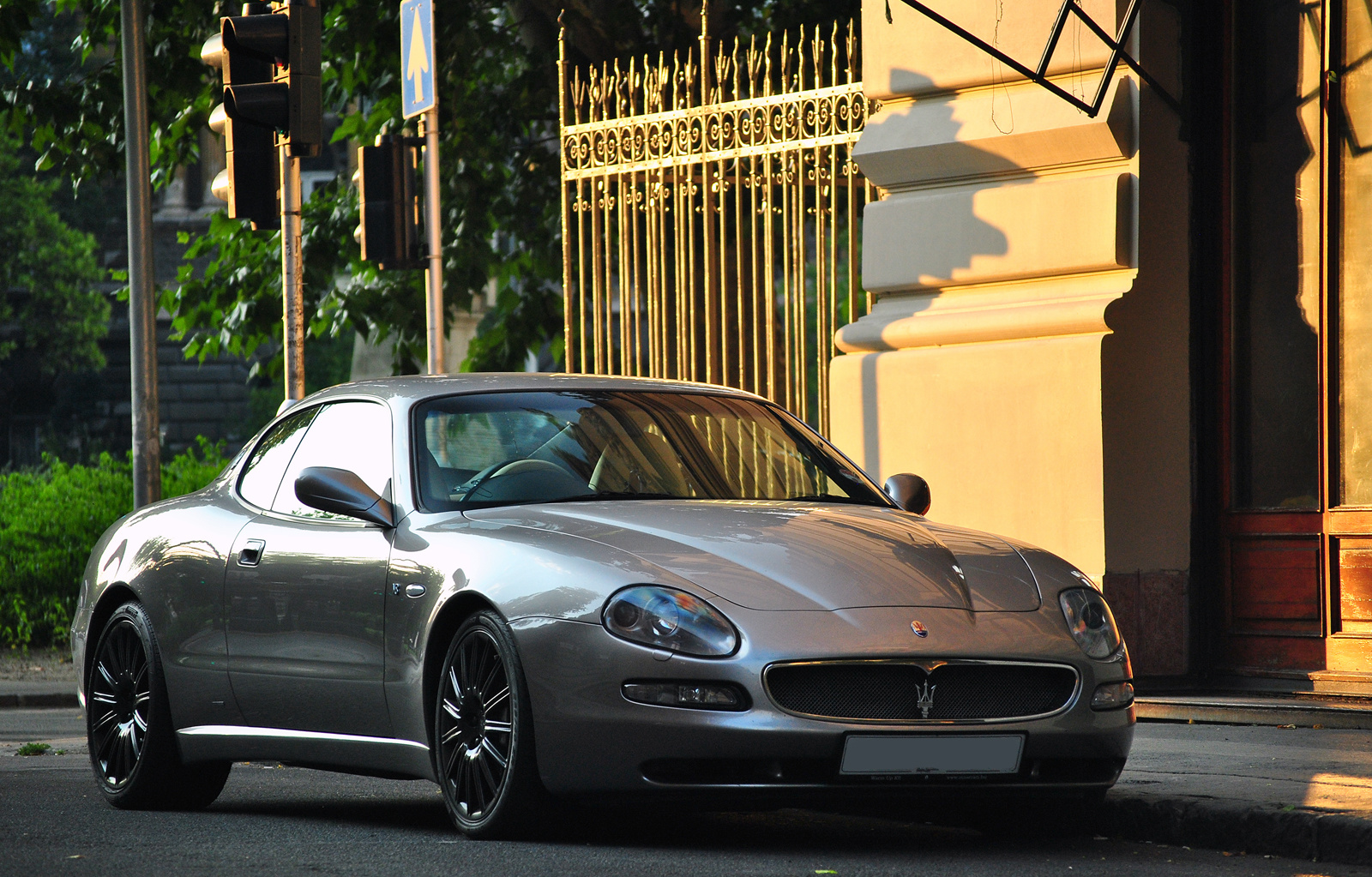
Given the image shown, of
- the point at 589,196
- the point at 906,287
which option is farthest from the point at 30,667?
the point at 906,287

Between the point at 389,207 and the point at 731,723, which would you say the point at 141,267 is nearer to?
the point at 389,207

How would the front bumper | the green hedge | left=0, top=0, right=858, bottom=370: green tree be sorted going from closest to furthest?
the front bumper, the green hedge, left=0, top=0, right=858, bottom=370: green tree

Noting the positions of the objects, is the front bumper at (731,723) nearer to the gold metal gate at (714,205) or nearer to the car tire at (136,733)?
the car tire at (136,733)

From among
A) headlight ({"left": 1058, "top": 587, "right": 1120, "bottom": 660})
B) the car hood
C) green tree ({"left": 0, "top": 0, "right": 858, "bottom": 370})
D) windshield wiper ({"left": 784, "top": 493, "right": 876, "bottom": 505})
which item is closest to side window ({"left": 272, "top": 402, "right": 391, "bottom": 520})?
the car hood

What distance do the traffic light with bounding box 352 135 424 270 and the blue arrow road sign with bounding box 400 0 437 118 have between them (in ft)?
0.82

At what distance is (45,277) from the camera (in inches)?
1737

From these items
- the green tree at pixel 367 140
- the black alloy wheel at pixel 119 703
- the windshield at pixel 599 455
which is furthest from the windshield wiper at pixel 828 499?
the green tree at pixel 367 140

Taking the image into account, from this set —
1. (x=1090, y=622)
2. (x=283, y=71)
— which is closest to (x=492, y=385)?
(x=1090, y=622)

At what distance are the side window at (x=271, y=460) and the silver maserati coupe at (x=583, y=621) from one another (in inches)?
0.7

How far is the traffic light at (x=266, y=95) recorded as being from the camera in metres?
11.1

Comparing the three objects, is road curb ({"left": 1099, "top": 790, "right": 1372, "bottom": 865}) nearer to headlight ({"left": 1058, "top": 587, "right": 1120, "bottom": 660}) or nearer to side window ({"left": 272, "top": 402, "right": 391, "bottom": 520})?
headlight ({"left": 1058, "top": 587, "right": 1120, "bottom": 660})

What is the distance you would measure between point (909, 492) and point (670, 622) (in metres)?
1.66

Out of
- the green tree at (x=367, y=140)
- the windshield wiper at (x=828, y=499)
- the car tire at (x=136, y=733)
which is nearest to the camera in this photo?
the windshield wiper at (x=828, y=499)

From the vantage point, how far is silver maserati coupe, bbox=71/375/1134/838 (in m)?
5.43
